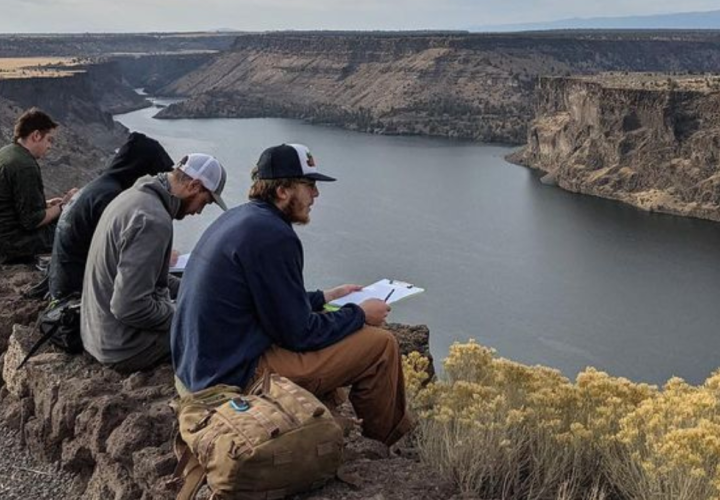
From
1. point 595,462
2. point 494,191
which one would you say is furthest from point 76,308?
point 494,191

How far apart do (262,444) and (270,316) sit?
24.9 inches

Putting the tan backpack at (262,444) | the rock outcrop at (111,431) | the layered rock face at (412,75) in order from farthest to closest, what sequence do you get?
the layered rock face at (412,75)
the rock outcrop at (111,431)
the tan backpack at (262,444)

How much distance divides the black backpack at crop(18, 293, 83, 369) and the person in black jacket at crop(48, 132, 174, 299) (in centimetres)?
22

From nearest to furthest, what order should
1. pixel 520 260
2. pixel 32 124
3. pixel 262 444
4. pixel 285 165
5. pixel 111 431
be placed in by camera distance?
pixel 262 444 < pixel 285 165 < pixel 111 431 < pixel 32 124 < pixel 520 260

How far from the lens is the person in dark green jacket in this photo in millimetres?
6285

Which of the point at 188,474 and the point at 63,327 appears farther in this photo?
the point at 63,327

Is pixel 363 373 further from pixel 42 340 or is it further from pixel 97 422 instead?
pixel 42 340

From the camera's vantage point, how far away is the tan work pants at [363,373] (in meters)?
3.50

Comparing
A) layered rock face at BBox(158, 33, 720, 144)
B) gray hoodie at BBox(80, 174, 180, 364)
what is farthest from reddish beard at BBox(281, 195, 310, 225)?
layered rock face at BBox(158, 33, 720, 144)

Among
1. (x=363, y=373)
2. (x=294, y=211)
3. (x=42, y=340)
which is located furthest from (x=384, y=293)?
(x=42, y=340)

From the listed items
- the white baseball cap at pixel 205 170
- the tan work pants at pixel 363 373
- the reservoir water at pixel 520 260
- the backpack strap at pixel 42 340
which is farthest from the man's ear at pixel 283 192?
the reservoir water at pixel 520 260

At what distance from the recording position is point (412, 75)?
10138 cm

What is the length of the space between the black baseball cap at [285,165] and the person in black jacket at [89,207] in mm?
1746

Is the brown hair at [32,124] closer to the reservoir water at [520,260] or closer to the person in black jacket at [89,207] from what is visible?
the person in black jacket at [89,207]
